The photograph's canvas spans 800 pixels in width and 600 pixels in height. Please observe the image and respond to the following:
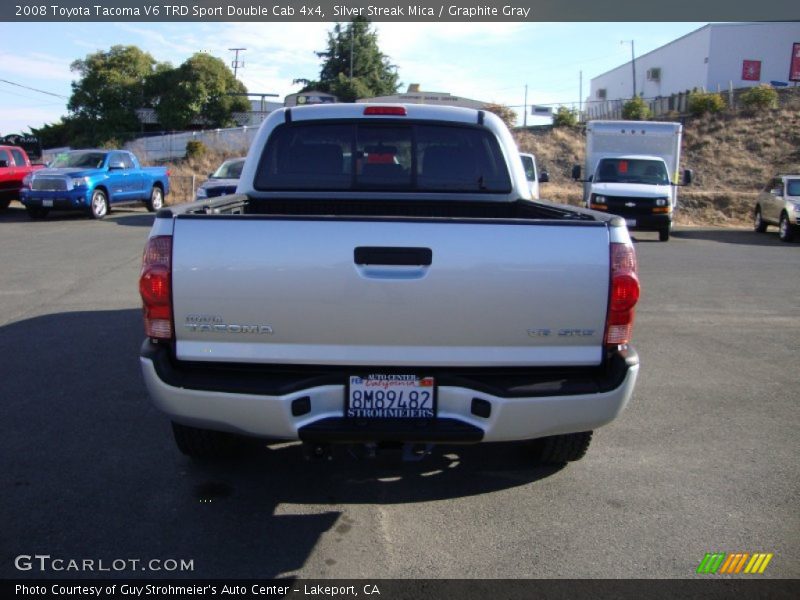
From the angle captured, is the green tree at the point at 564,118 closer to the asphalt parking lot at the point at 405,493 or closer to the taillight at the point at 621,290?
the asphalt parking lot at the point at 405,493

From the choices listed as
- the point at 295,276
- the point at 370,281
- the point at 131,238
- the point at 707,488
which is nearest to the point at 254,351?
the point at 295,276

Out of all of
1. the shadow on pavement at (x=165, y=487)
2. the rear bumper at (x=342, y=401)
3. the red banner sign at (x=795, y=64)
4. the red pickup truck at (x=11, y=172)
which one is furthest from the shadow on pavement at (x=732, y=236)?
the red banner sign at (x=795, y=64)

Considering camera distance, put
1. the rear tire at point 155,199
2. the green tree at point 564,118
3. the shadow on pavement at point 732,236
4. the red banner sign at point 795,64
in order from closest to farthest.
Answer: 1. the shadow on pavement at point 732,236
2. the rear tire at point 155,199
3. the green tree at point 564,118
4. the red banner sign at point 795,64

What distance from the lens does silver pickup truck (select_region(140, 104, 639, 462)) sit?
3.36 metres

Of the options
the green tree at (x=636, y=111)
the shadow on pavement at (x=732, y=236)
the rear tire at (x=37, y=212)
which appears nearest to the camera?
the shadow on pavement at (x=732, y=236)

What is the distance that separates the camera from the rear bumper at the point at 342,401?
343 centimetres

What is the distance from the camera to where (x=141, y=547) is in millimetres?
3502

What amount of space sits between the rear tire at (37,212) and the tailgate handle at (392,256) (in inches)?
733

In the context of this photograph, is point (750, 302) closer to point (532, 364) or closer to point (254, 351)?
point (532, 364)

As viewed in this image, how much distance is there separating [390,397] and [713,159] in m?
36.1

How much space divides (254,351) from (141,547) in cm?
108

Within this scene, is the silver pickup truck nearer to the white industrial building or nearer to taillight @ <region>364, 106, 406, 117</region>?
taillight @ <region>364, 106, 406, 117</region>

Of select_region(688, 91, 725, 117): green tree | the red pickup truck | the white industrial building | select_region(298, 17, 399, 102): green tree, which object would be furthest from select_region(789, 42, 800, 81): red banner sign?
the red pickup truck

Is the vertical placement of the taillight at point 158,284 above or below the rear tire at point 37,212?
above
